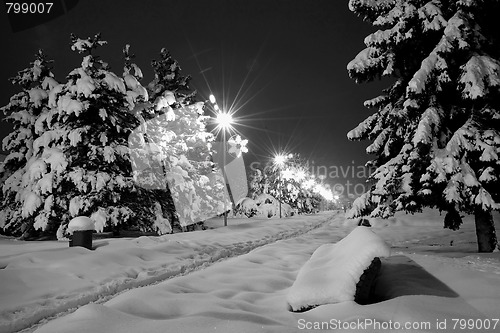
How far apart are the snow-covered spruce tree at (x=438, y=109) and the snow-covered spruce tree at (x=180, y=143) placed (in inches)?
510

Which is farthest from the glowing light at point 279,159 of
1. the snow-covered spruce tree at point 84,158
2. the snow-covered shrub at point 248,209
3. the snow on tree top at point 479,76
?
the snow on tree top at point 479,76

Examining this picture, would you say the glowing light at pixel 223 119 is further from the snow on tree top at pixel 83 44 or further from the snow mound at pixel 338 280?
the snow mound at pixel 338 280

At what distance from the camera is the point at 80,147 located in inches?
577

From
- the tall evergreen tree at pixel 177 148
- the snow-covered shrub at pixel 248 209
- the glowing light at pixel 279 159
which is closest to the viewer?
the tall evergreen tree at pixel 177 148

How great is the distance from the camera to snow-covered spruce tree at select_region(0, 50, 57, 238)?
1784cm

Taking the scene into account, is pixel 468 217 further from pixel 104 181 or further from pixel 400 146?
pixel 104 181

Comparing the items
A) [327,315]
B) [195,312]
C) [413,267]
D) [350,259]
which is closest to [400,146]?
[413,267]

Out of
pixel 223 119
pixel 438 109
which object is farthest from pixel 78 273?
pixel 223 119

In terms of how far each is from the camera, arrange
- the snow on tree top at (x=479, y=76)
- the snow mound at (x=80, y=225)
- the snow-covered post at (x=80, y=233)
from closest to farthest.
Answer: the snow on tree top at (x=479, y=76), the snow-covered post at (x=80, y=233), the snow mound at (x=80, y=225)

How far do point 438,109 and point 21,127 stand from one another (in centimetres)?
2129

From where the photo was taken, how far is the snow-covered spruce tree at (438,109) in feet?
26.9

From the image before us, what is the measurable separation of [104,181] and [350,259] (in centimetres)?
1220

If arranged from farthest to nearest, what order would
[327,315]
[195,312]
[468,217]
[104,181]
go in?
[468,217]
[104,181]
[195,312]
[327,315]

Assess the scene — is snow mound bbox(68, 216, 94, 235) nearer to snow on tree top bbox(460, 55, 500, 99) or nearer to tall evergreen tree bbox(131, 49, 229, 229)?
tall evergreen tree bbox(131, 49, 229, 229)
